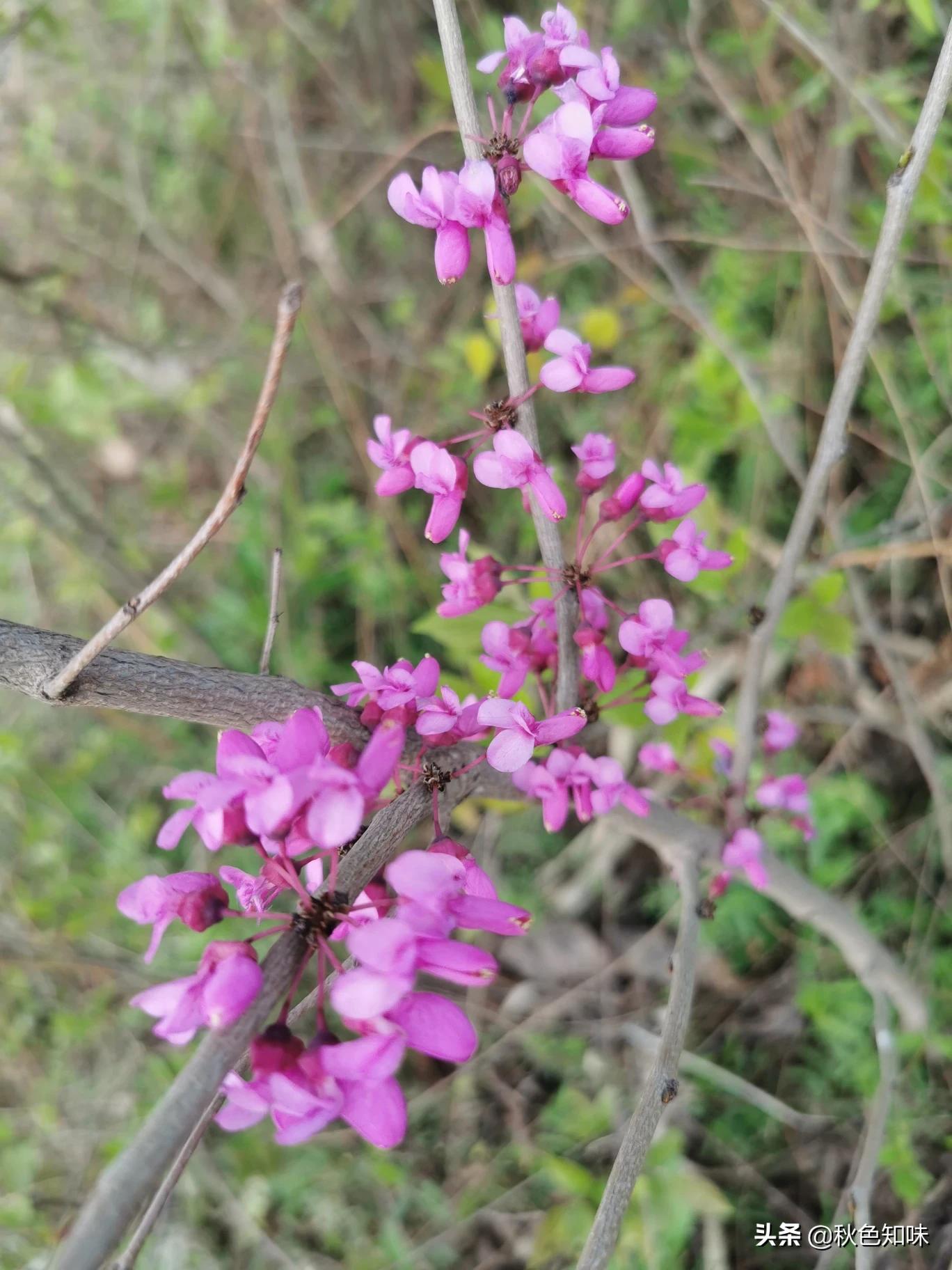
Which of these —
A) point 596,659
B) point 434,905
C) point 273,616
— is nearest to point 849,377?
point 596,659

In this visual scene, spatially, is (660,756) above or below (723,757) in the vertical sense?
above

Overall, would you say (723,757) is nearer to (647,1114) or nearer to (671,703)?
(671,703)

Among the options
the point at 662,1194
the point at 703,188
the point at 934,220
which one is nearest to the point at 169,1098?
the point at 662,1194

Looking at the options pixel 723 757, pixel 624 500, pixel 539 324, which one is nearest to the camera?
pixel 539 324

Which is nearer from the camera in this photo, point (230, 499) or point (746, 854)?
point (230, 499)

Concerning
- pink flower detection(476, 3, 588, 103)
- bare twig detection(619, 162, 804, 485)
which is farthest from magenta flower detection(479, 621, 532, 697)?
bare twig detection(619, 162, 804, 485)

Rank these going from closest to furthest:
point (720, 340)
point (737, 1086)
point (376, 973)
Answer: point (376, 973), point (720, 340), point (737, 1086)
